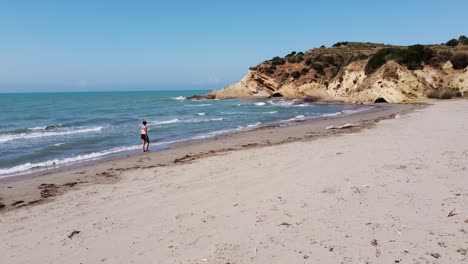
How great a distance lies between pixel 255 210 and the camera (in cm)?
743

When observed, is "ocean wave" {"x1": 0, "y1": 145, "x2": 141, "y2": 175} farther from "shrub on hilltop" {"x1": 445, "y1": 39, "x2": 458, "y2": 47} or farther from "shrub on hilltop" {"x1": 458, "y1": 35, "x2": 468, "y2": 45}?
"shrub on hilltop" {"x1": 458, "y1": 35, "x2": 468, "y2": 45}

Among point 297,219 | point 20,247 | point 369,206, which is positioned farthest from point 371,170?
point 20,247

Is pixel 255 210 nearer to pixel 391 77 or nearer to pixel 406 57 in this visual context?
pixel 391 77

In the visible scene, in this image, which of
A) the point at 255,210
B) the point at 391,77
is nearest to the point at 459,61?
the point at 391,77

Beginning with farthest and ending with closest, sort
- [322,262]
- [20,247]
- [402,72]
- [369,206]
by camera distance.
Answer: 1. [402,72]
2. [369,206]
3. [20,247]
4. [322,262]

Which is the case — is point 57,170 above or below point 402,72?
below

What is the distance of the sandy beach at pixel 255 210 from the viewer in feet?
18.6

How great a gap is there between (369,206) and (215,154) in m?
8.51

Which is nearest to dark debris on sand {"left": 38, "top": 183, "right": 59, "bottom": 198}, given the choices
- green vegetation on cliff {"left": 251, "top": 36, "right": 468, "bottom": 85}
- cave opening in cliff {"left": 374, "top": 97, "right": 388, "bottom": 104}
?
cave opening in cliff {"left": 374, "top": 97, "right": 388, "bottom": 104}

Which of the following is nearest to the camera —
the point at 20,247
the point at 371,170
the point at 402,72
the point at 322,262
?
the point at 322,262

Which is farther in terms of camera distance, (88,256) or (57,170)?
(57,170)

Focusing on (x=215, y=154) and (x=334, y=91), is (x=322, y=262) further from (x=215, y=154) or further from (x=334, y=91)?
(x=334, y=91)

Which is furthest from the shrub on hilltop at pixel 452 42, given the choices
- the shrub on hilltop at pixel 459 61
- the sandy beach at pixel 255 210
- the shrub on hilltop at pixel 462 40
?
the sandy beach at pixel 255 210

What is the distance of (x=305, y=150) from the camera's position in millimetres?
Result: 13945
